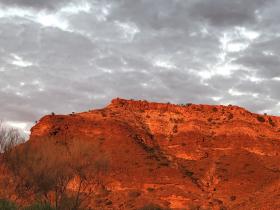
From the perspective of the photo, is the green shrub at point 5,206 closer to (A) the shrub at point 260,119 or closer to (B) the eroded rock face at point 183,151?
(B) the eroded rock face at point 183,151

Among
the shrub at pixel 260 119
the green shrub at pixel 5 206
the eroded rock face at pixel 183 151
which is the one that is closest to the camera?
the green shrub at pixel 5 206

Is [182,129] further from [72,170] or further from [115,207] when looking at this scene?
[72,170]

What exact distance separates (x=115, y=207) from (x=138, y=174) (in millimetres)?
9414

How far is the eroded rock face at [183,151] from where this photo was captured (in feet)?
189

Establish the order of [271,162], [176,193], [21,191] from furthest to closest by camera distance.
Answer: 1. [271,162]
2. [176,193]
3. [21,191]

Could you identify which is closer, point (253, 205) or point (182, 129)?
point (253, 205)

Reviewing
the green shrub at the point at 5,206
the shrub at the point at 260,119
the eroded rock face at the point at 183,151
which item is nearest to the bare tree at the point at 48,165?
the green shrub at the point at 5,206

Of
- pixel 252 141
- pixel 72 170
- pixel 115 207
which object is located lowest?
pixel 115 207

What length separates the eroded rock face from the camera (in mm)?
57719

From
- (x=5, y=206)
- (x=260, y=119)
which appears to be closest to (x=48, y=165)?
(x=5, y=206)

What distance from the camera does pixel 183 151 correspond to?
71125 millimetres

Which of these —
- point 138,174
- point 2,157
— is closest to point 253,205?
point 138,174

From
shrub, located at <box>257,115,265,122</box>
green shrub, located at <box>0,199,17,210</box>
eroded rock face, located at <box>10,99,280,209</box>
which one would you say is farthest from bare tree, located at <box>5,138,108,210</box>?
shrub, located at <box>257,115,265,122</box>

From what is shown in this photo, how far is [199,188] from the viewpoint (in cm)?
6112
